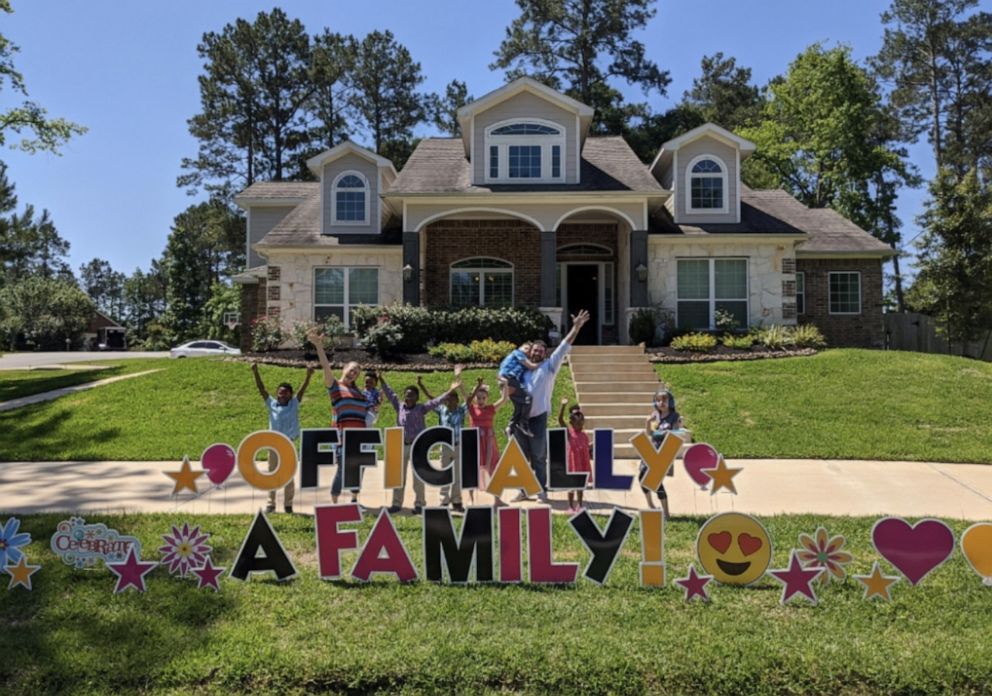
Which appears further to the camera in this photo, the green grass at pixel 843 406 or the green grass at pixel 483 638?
the green grass at pixel 843 406

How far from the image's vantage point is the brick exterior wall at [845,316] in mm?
21312

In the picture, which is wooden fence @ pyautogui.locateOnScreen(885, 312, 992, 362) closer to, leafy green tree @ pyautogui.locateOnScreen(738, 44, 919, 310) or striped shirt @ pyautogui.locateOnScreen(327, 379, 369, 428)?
leafy green tree @ pyautogui.locateOnScreen(738, 44, 919, 310)

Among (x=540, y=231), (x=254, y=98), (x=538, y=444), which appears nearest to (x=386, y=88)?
(x=254, y=98)

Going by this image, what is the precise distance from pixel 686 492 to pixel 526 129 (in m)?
13.2

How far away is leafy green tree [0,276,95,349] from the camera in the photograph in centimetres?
5294

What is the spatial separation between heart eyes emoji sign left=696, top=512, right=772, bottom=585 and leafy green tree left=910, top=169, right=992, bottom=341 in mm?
18965

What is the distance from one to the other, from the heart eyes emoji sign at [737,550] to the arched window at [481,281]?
1489cm

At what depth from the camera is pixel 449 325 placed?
1633 cm

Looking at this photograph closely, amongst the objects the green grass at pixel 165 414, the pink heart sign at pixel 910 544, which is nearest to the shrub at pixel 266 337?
the green grass at pixel 165 414

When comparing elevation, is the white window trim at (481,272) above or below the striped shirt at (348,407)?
above

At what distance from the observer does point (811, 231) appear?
21.9 metres

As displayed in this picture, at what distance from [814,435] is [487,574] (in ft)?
25.8

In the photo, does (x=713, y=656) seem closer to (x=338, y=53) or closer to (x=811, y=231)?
(x=811, y=231)

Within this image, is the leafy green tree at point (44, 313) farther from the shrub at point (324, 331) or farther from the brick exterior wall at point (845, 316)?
the brick exterior wall at point (845, 316)
